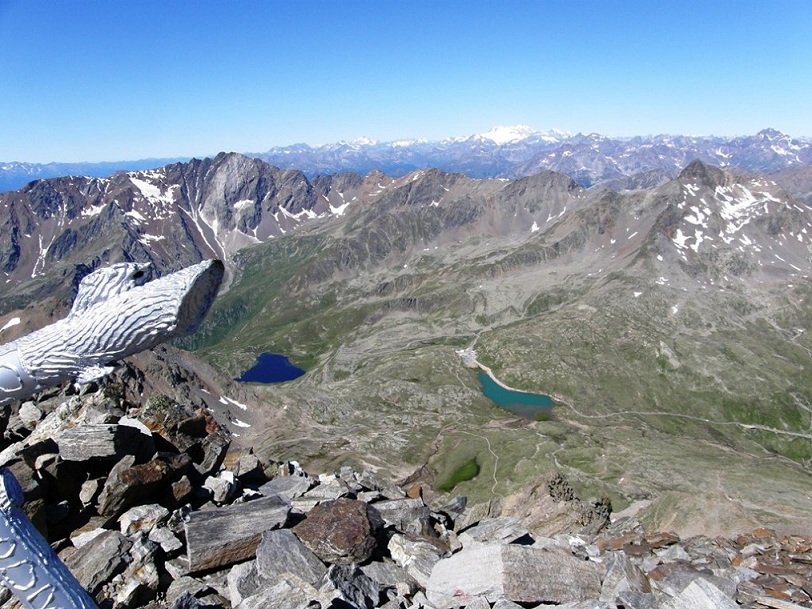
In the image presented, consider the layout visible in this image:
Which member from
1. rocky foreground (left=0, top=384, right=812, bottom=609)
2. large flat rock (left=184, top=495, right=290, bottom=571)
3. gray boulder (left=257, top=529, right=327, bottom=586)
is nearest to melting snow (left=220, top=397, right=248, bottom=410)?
rocky foreground (left=0, top=384, right=812, bottom=609)

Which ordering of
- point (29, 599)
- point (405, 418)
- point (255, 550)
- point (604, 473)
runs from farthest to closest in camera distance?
point (405, 418) → point (604, 473) → point (255, 550) → point (29, 599)

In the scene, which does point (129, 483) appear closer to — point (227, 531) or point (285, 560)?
point (227, 531)

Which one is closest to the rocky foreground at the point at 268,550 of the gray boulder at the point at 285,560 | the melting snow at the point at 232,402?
the gray boulder at the point at 285,560

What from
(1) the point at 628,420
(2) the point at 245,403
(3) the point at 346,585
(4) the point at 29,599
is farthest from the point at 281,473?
(1) the point at 628,420

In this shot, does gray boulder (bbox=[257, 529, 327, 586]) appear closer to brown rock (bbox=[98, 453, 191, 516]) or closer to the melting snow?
brown rock (bbox=[98, 453, 191, 516])

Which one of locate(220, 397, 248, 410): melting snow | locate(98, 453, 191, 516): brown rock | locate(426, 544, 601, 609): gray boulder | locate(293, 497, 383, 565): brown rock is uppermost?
locate(98, 453, 191, 516): brown rock

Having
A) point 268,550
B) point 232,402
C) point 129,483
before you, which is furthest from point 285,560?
point 232,402

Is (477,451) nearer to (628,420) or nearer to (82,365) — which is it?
(628,420)
